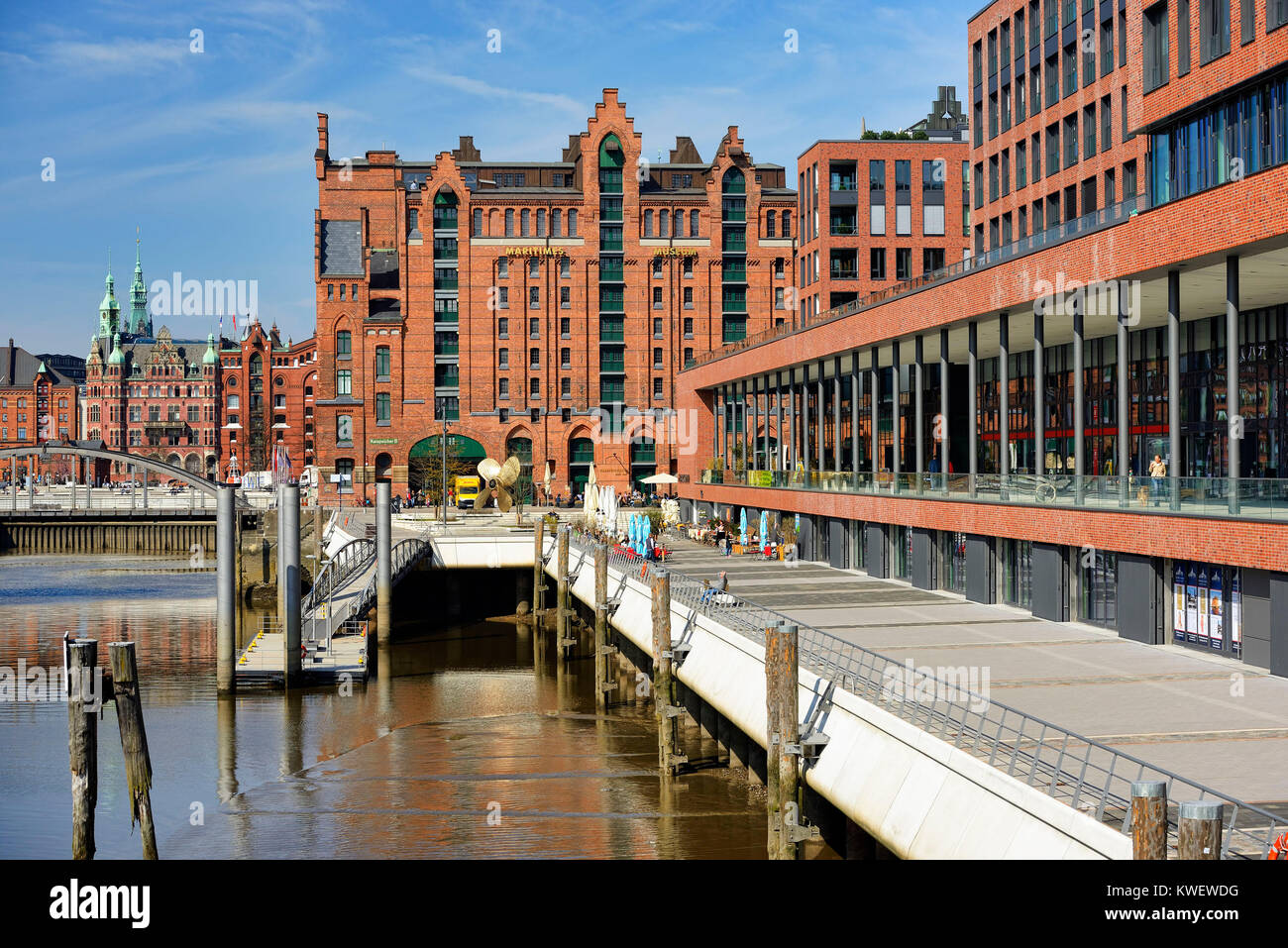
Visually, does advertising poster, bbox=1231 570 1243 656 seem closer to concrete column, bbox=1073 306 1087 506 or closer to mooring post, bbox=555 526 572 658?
concrete column, bbox=1073 306 1087 506

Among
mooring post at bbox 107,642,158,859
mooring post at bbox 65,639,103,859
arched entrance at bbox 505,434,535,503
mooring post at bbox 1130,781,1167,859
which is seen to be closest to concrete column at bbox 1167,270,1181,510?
mooring post at bbox 1130,781,1167,859

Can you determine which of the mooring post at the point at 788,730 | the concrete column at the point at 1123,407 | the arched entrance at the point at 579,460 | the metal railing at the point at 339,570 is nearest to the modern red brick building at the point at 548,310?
the arched entrance at the point at 579,460

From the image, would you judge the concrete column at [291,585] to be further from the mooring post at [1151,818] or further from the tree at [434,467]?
the tree at [434,467]

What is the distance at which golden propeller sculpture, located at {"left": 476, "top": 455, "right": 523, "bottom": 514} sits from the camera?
78875 mm

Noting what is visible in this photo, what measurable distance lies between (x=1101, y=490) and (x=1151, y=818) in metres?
20.1

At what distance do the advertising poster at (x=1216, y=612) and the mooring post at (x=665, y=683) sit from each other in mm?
10983

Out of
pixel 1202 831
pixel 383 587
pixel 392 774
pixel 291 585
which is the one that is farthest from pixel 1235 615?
pixel 383 587

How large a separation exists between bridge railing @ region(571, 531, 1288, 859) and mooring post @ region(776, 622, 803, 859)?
112 centimetres

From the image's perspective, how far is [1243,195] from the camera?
24547 mm

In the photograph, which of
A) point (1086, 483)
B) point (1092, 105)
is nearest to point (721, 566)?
point (1086, 483)

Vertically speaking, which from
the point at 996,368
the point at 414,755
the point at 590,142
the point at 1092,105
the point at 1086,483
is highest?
the point at 590,142

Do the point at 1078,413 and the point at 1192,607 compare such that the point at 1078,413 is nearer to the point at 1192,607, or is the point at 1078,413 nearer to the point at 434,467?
the point at 1192,607

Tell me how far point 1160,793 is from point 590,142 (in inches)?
3743
